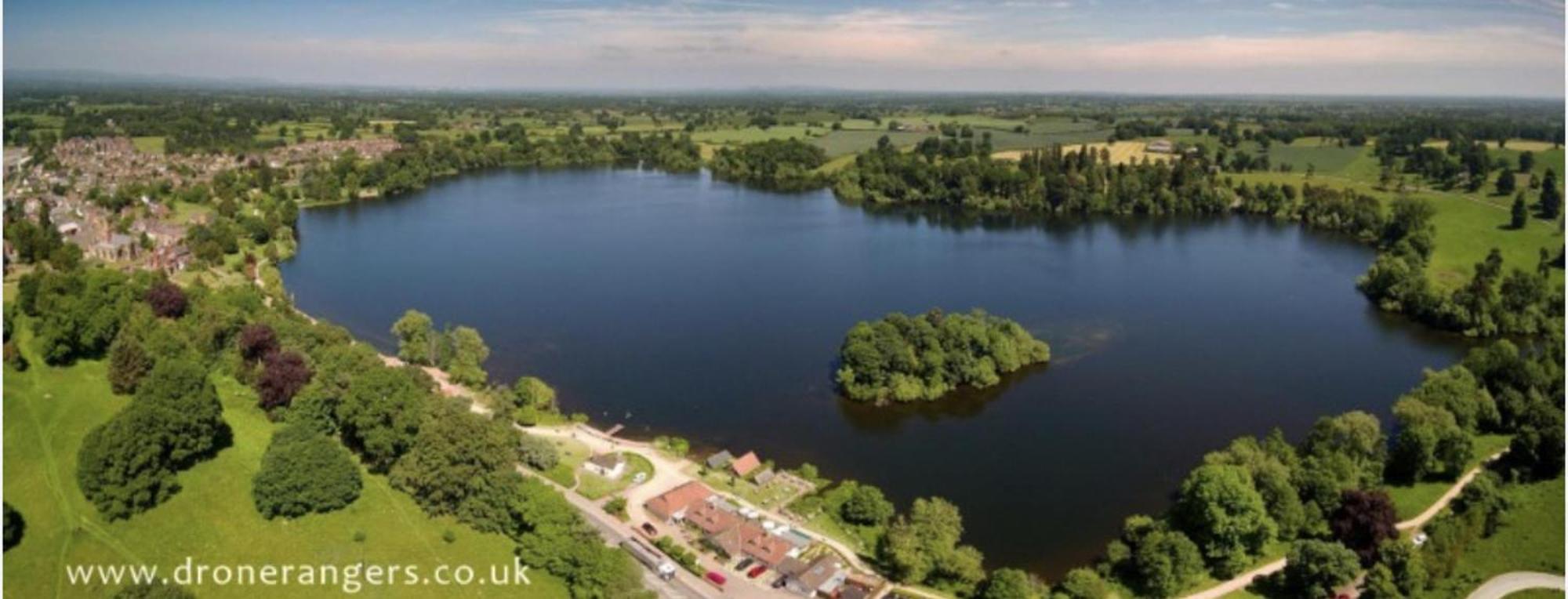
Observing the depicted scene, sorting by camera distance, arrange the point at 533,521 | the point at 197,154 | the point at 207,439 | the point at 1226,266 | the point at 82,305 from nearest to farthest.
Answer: the point at 533,521
the point at 207,439
the point at 82,305
the point at 1226,266
the point at 197,154

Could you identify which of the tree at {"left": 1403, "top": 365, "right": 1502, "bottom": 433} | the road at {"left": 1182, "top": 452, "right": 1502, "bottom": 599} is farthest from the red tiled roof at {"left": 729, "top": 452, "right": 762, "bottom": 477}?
the tree at {"left": 1403, "top": 365, "right": 1502, "bottom": 433}

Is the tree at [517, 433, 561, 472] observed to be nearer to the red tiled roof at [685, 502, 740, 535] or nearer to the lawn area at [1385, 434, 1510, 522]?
the red tiled roof at [685, 502, 740, 535]

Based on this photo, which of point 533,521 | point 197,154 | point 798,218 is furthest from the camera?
point 197,154

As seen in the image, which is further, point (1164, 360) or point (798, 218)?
point (798, 218)

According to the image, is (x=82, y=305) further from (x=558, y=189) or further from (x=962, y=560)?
(x=558, y=189)

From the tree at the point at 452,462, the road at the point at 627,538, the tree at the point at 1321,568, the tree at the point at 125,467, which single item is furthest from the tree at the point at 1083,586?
the tree at the point at 125,467

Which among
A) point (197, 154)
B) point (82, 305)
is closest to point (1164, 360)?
point (82, 305)

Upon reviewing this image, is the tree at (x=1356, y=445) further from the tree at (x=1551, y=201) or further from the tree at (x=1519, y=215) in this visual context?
the tree at (x=1551, y=201)

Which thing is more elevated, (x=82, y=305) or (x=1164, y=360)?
(x=82, y=305)
